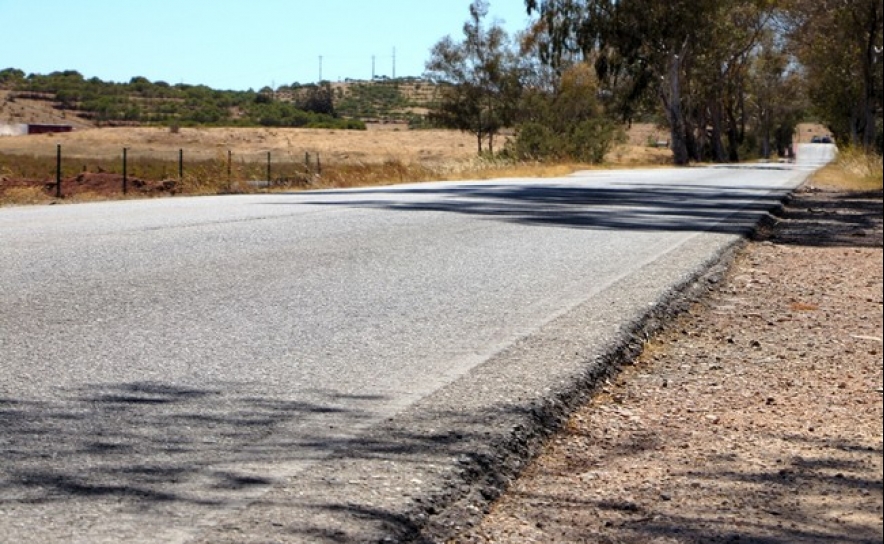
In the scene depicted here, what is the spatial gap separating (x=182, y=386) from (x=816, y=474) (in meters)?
2.73

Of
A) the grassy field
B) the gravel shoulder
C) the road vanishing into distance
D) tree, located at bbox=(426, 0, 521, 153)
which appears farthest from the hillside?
the gravel shoulder

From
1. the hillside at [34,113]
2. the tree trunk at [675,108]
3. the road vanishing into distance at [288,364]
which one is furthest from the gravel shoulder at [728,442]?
the hillside at [34,113]

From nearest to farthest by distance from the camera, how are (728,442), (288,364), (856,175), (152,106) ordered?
(728,442), (288,364), (856,175), (152,106)

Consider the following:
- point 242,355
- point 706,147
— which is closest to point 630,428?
point 242,355

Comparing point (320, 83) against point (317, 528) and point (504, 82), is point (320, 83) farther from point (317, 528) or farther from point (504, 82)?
point (317, 528)

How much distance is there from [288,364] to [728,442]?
2234mm

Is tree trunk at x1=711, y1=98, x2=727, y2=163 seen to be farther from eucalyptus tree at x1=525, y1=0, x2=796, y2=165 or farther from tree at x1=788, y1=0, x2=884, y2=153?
tree at x1=788, y1=0, x2=884, y2=153

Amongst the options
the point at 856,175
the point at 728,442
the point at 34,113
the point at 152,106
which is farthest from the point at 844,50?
the point at 152,106

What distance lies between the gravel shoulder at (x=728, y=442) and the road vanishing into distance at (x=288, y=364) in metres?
0.21

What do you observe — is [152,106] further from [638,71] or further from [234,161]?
[234,161]

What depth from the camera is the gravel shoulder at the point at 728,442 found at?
166 inches

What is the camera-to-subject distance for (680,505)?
4.54m

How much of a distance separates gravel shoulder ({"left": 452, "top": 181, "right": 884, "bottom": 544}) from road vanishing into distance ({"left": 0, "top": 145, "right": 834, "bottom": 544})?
8.3 inches

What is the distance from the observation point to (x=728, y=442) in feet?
18.1
